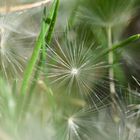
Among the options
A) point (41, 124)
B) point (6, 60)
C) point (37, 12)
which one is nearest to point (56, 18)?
point (37, 12)

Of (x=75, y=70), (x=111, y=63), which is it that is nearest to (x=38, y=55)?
(x=75, y=70)

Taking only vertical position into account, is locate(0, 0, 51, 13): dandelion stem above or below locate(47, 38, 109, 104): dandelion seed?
above

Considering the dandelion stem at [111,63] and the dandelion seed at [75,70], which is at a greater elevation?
the dandelion stem at [111,63]

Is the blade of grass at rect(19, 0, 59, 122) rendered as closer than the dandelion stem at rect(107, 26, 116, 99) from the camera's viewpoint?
Yes

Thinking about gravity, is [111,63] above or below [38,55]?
above

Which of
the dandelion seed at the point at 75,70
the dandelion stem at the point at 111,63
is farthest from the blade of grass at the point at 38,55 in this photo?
the dandelion stem at the point at 111,63

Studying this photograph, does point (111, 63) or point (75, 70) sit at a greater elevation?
point (111, 63)

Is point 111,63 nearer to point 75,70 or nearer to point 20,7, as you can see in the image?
point 75,70

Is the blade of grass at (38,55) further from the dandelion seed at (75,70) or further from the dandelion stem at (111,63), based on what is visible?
the dandelion stem at (111,63)

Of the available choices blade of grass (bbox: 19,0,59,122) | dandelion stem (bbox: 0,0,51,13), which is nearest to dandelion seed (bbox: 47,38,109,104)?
blade of grass (bbox: 19,0,59,122)

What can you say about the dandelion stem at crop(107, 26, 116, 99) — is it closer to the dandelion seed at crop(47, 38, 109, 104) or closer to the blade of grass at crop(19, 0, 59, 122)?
the dandelion seed at crop(47, 38, 109, 104)

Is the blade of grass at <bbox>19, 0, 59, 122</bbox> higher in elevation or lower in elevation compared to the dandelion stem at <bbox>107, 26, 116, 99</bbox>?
lower

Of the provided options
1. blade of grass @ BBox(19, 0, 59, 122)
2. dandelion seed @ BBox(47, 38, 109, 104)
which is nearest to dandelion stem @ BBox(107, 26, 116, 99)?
dandelion seed @ BBox(47, 38, 109, 104)
